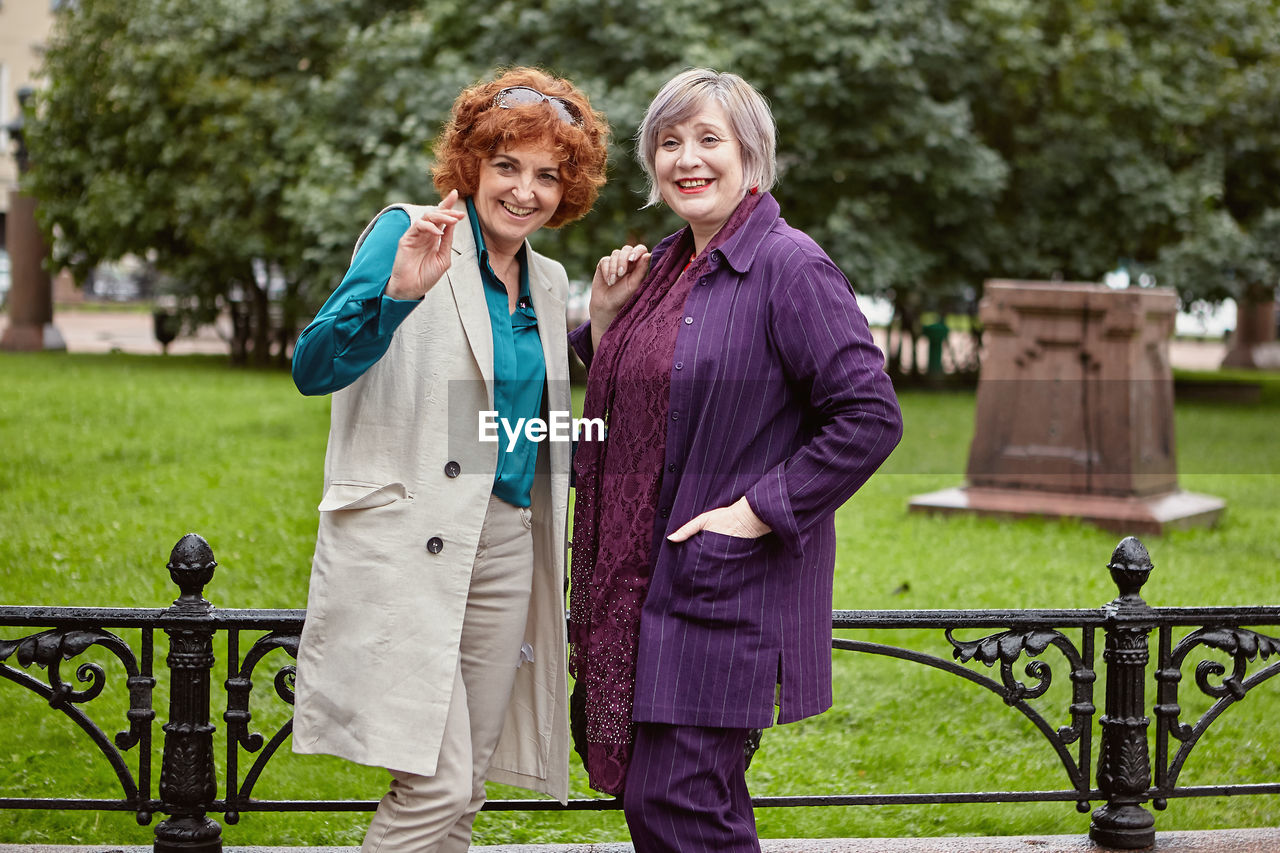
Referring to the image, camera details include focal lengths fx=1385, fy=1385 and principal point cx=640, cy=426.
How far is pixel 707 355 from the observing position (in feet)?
9.53

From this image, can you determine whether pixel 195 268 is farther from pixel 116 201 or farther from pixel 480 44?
pixel 480 44

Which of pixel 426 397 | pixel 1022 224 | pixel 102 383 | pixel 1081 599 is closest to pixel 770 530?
pixel 426 397

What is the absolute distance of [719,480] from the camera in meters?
2.92

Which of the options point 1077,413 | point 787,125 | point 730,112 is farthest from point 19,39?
point 730,112

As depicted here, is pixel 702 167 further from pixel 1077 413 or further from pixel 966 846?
pixel 1077 413

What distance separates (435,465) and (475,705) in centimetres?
59

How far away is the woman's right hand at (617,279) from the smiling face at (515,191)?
0.87 ft

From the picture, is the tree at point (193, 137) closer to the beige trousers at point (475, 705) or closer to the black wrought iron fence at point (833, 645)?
the black wrought iron fence at point (833, 645)

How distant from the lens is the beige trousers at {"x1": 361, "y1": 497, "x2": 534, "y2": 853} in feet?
9.80

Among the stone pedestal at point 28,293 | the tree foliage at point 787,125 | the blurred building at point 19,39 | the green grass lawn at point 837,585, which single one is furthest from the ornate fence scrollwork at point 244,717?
the blurred building at point 19,39

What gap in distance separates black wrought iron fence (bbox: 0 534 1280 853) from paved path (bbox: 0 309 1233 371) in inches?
756

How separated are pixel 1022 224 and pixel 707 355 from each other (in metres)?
18.5

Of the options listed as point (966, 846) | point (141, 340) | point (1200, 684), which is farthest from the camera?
point (141, 340)

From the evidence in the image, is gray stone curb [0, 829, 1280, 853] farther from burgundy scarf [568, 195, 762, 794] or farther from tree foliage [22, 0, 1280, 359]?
tree foliage [22, 0, 1280, 359]
